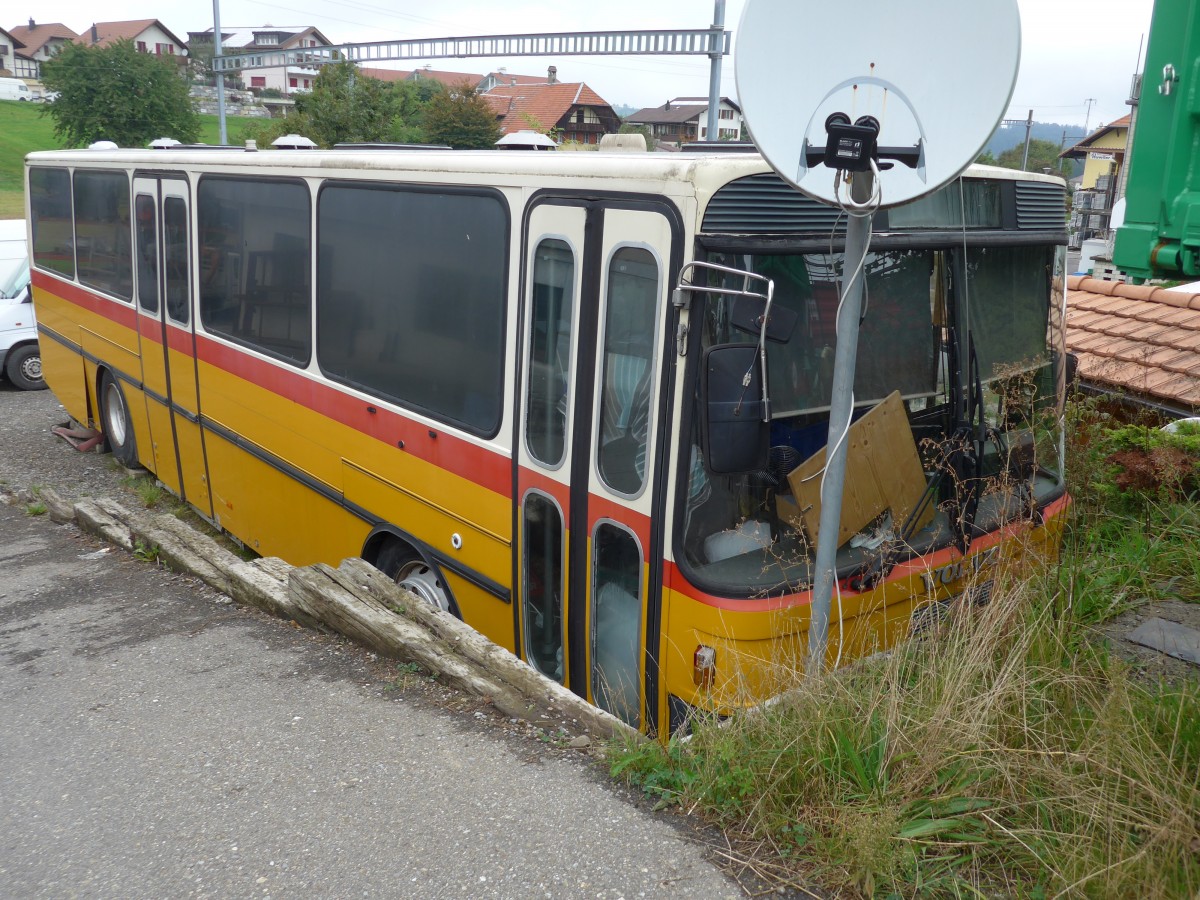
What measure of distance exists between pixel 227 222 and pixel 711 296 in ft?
15.7

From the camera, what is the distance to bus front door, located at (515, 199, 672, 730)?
3848 mm

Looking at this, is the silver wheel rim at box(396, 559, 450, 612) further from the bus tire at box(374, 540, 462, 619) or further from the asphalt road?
the asphalt road

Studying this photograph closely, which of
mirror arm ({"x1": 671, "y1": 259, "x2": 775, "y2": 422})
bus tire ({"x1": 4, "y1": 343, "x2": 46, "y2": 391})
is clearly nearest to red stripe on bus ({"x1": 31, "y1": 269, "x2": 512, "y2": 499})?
mirror arm ({"x1": 671, "y1": 259, "x2": 775, "y2": 422})

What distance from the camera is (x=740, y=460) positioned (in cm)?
345

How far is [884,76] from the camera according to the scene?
3.00 m

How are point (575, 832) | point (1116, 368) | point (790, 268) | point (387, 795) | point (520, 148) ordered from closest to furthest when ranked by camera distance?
1. point (575, 832)
2. point (387, 795)
3. point (790, 268)
4. point (520, 148)
5. point (1116, 368)

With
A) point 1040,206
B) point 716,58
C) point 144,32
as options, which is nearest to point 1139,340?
point 1040,206

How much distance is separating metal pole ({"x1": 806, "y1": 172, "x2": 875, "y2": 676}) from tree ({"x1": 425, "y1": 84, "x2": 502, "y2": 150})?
129 ft

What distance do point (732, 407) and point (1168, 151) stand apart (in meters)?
4.93

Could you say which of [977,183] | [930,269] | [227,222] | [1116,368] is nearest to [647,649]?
[930,269]

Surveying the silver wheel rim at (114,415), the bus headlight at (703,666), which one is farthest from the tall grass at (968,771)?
the silver wheel rim at (114,415)

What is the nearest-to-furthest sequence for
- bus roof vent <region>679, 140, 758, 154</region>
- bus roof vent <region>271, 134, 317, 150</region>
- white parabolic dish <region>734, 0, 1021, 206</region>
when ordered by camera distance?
white parabolic dish <region>734, 0, 1021, 206</region> < bus roof vent <region>679, 140, 758, 154</region> < bus roof vent <region>271, 134, 317, 150</region>

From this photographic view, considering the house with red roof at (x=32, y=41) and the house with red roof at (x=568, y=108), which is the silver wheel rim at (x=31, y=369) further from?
the house with red roof at (x=32, y=41)

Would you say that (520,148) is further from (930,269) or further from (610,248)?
(930,269)
